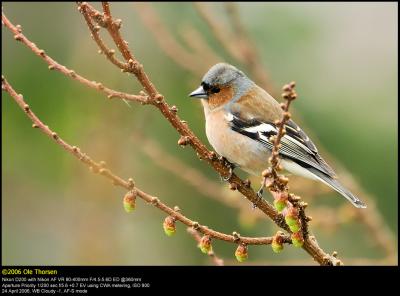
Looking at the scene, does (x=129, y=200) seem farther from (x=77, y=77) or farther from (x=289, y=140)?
(x=289, y=140)

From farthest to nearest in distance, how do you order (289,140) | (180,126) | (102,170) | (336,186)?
1. (289,140)
2. (336,186)
3. (180,126)
4. (102,170)

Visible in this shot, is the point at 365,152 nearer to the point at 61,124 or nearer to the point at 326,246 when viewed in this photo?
the point at 326,246

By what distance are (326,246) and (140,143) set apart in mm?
4139

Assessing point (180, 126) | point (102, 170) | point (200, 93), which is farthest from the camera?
point (200, 93)

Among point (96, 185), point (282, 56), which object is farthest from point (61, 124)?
point (282, 56)

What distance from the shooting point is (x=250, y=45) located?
16.7ft

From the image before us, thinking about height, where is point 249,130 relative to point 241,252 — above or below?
above

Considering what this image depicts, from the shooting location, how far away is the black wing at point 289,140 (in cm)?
459

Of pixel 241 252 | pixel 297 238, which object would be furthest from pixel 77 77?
pixel 297 238

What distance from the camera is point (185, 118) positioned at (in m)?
8.29

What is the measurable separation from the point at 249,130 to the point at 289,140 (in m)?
0.31

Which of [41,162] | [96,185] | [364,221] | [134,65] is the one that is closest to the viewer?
[134,65]

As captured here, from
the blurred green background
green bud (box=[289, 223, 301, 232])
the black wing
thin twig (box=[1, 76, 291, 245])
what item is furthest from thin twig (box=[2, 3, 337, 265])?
the blurred green background

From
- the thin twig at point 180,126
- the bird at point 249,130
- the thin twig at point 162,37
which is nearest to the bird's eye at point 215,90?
the bird at point 249,130
